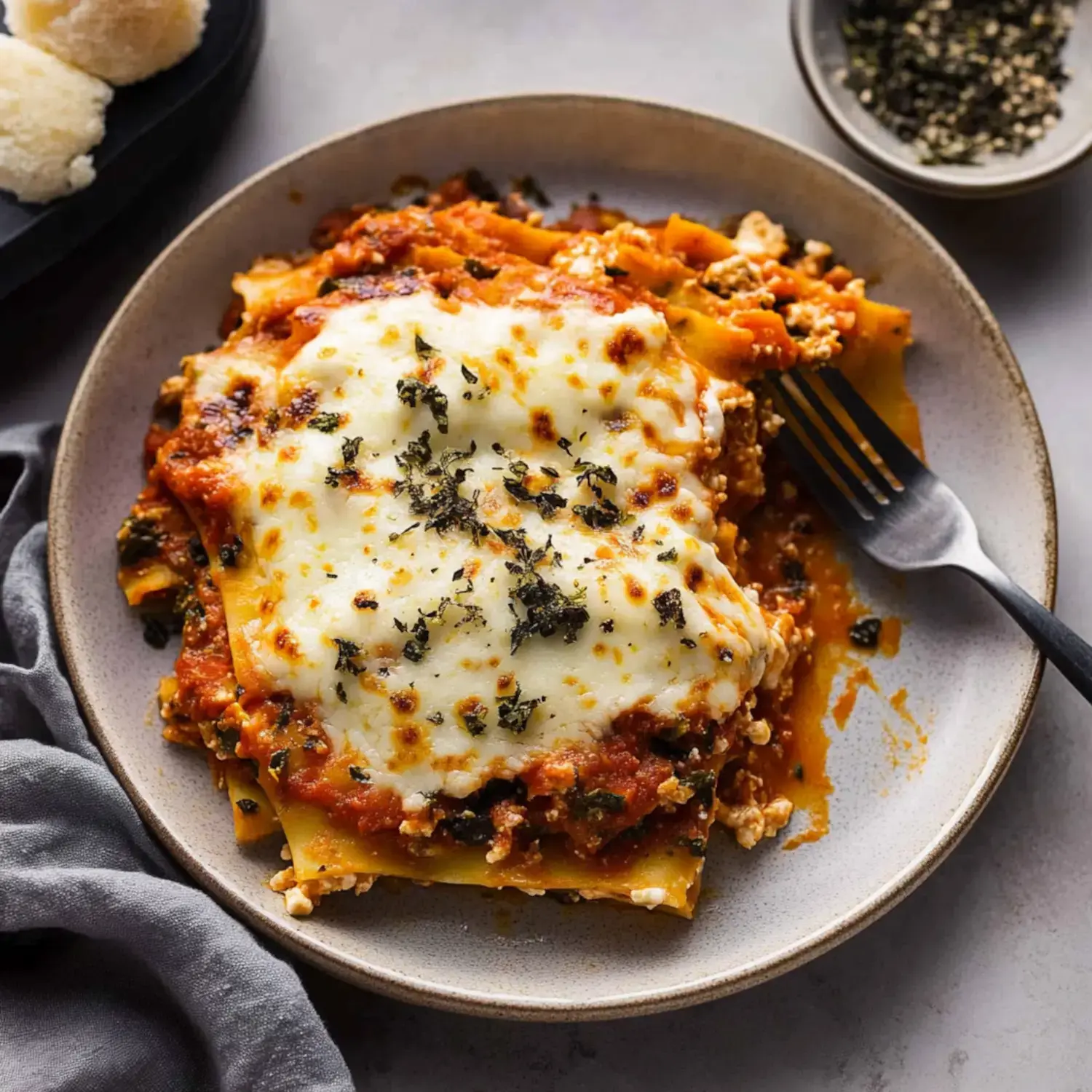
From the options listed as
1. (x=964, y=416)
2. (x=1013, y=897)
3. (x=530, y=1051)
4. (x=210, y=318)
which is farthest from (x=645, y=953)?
(x=210, y=318)

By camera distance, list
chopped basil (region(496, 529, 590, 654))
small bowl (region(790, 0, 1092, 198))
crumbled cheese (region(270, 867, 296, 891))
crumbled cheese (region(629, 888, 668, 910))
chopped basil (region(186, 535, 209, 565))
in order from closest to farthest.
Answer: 1. chopped basil (region(496, 529, 590, 654))
2. crumbled cheese (region(629, 888, 668, 910))
3. crumbled cheese (region(270, 867, 296, 891))
4. chopped basil (region(186, 535, 209, 565))
5. small bowl (region(790, 0, 1092, 198))

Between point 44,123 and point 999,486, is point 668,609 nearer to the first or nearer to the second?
point 999,486

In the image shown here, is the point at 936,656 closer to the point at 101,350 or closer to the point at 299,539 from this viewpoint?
the point at 299,539

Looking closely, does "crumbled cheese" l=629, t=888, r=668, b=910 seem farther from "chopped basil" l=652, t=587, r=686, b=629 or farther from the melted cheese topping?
"chopped basil" l=652, t=587, r=686, b=629

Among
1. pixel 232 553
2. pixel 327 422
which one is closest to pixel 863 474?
pixel 327 422

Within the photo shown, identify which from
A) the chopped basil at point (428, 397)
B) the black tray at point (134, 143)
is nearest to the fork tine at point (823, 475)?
the chopped basil at point (428, 397)

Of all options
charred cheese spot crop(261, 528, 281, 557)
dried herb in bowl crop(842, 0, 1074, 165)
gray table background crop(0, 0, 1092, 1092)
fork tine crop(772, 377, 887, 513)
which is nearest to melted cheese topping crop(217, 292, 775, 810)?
charred cheese spot crop(261, 528, 281, 557)
